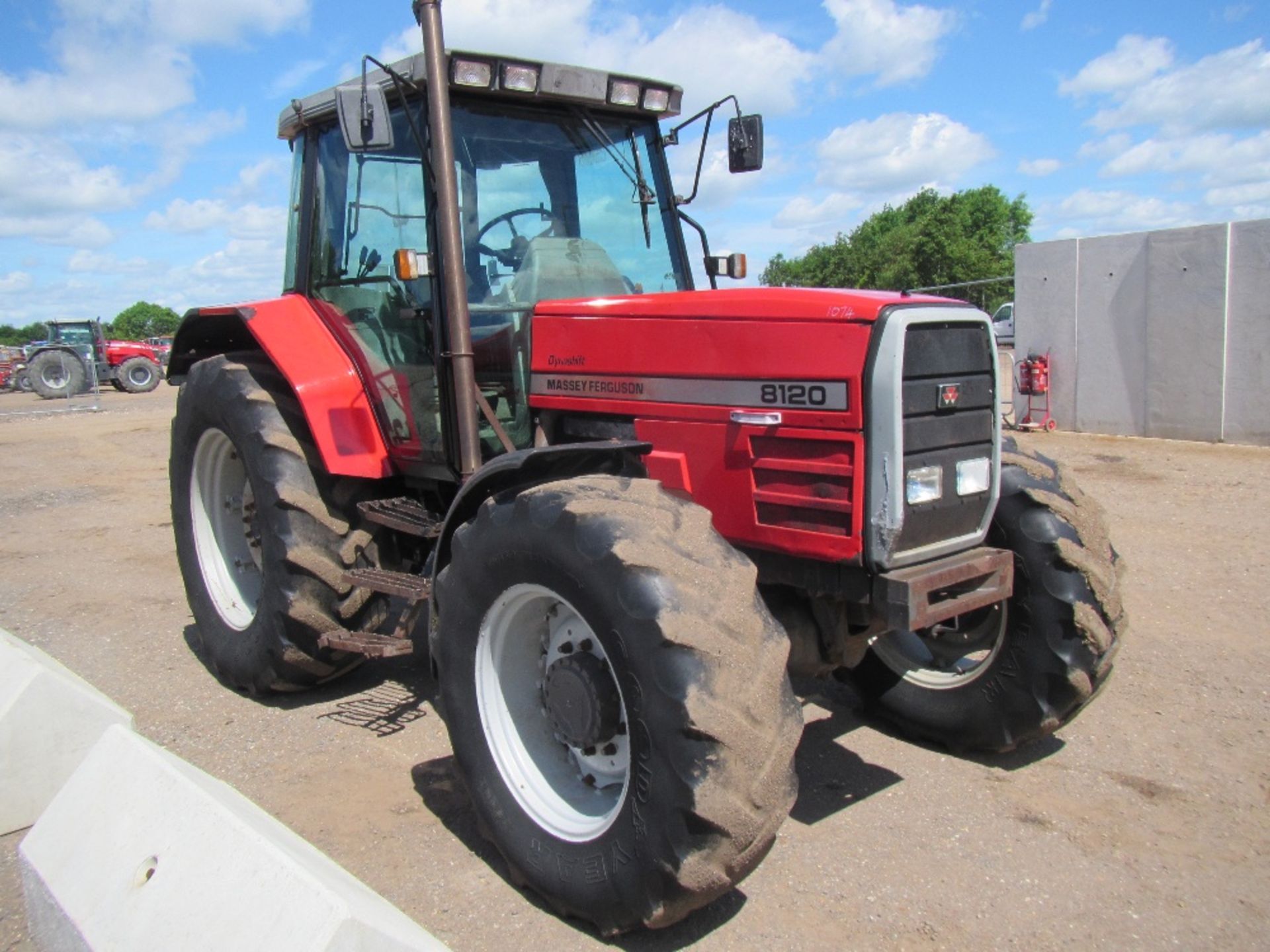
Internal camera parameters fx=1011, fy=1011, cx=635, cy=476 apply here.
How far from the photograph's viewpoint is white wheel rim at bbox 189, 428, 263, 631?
498cm

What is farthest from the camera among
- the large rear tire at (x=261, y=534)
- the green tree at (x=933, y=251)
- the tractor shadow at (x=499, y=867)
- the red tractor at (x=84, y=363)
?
the green tree at (x=933, y=251)

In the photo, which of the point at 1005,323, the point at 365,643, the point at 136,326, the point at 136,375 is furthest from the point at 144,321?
the point at 365,643

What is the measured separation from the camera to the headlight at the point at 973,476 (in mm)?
3141

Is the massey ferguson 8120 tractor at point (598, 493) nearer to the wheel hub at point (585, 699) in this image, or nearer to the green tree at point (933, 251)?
the wheel hub at point (585, 699)

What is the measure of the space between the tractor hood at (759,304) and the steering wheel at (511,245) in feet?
1.71

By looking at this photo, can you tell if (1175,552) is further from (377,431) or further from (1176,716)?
(377,431)

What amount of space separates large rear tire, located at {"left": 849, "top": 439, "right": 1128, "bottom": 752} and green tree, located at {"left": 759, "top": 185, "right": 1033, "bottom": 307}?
1133 inches

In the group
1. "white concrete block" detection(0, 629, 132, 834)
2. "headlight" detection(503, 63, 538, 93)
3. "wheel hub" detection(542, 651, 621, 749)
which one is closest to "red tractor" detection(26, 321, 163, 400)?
"white concrete block" detection(0, 629, 132, 834)

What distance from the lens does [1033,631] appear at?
3553mm

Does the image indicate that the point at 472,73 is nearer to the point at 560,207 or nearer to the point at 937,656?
the point at 560,207

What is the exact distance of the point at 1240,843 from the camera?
3.20 m

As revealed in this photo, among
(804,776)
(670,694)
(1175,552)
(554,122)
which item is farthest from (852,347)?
(1175,552)

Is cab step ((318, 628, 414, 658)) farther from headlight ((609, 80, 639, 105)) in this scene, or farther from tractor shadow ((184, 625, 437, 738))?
headlight ((609, 80, 639, 105))

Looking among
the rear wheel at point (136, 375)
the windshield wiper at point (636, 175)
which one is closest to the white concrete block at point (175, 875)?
the windshield wiper at point (636, 175)
